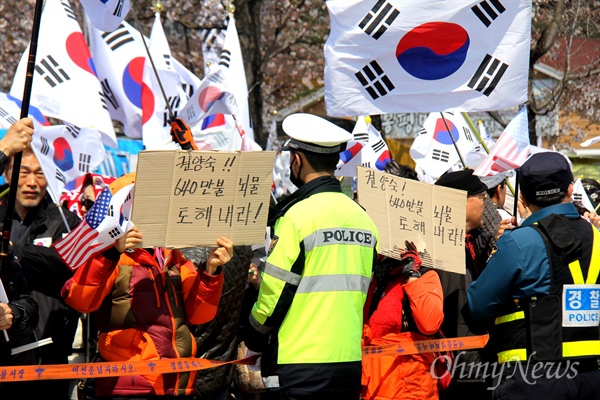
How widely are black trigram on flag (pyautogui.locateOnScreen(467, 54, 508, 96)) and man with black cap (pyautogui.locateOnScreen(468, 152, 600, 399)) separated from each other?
167 cm

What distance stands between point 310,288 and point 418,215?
1367 millimetres

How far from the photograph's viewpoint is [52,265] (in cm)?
569

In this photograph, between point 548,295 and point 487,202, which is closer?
point 548,295

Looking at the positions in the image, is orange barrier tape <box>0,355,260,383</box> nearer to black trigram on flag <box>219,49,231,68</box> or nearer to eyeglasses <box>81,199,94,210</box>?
eyeglasses <box>81,199,94,210</box>

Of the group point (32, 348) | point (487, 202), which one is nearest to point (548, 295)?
point (487, 202)

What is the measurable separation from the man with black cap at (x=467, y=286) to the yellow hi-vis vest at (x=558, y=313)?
0.58m

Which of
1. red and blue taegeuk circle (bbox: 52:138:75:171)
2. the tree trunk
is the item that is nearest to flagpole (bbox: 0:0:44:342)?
red and blue taegeuk circle (bbox: 52:138:75:171)

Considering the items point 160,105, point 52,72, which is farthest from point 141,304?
point 160,105

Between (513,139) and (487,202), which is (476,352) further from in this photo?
(513,139)

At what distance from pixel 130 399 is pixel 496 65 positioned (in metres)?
3.49

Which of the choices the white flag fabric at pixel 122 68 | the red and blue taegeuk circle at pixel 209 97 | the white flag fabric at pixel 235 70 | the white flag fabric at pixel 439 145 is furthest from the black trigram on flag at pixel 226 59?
the white flag fabric at pixel 439 145

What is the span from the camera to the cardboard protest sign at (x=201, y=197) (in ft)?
15.3

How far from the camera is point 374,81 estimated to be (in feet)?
21.6

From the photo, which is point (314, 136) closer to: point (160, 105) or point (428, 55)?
point (428, 55)
